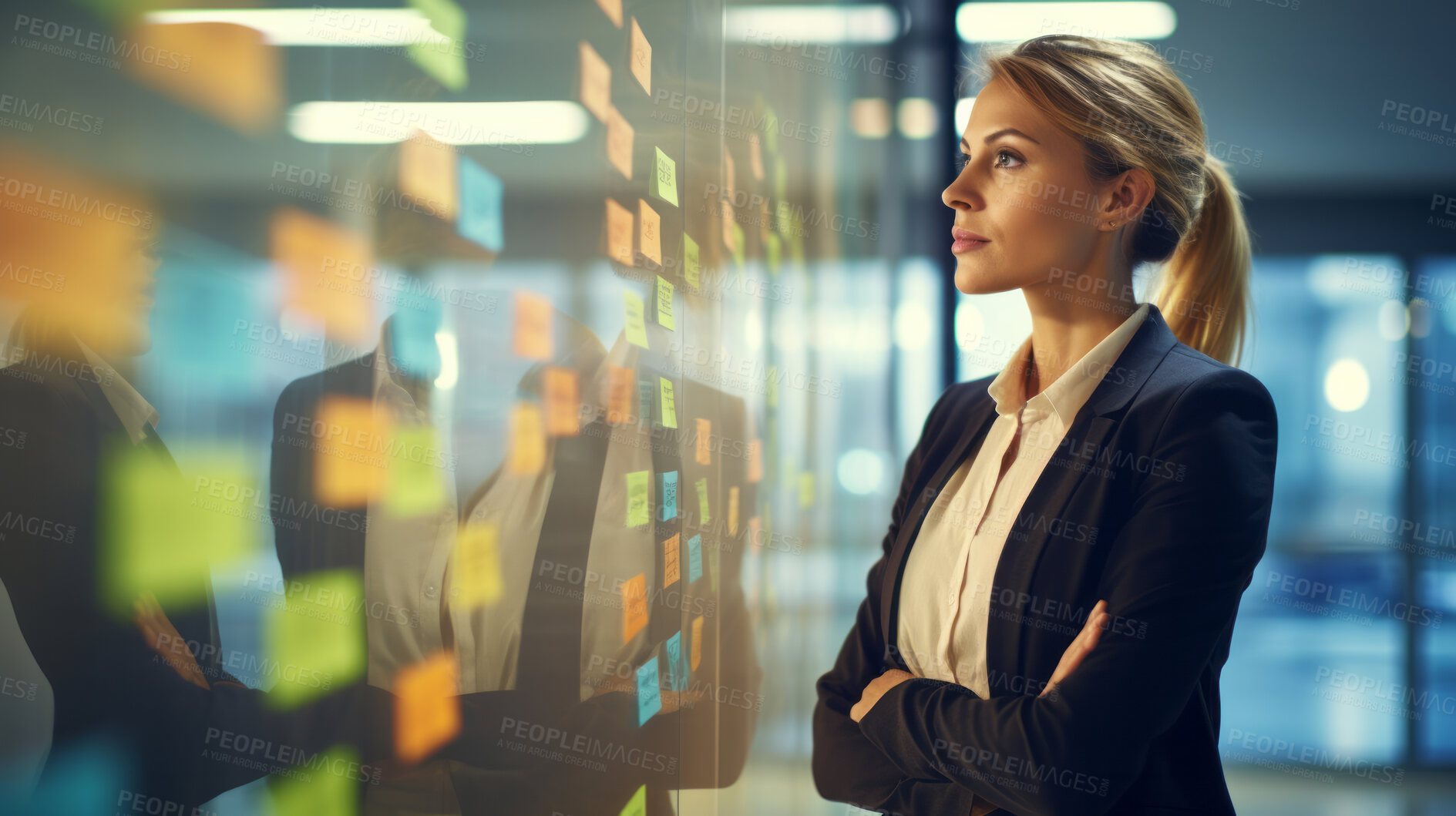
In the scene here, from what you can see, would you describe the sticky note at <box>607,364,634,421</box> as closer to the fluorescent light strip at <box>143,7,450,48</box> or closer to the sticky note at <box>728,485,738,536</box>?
the fluorescent light strip at <box>143,7,450,48</box>

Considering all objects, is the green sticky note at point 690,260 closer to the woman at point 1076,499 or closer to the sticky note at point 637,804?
the woman at point 1076,499

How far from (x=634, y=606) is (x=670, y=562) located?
0.16m

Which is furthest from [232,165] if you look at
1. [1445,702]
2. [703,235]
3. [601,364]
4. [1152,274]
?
[1445,702]

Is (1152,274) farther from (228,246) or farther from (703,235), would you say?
(228,246)

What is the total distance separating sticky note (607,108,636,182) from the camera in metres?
0.98

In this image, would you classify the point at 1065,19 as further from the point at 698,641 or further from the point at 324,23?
the point at 324,23

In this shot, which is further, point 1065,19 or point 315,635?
point 1065,19

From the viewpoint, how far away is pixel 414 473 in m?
0.66

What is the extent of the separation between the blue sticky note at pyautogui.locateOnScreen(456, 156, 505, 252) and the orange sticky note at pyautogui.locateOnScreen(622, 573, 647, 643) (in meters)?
0.49

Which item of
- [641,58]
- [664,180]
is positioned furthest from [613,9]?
[664,180]

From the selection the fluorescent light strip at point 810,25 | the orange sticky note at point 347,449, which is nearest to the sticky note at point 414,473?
the orange sticky note at point 347,449

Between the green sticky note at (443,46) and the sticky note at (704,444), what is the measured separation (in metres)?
0.76

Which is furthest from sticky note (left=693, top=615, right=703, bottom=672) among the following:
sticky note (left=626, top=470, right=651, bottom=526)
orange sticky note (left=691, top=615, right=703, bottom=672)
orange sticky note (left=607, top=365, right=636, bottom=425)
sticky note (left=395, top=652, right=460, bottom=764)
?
sticky note (left=395, top=652, right=460, bottom=764)

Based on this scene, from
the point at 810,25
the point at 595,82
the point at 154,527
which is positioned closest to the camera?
the point at 154,527
